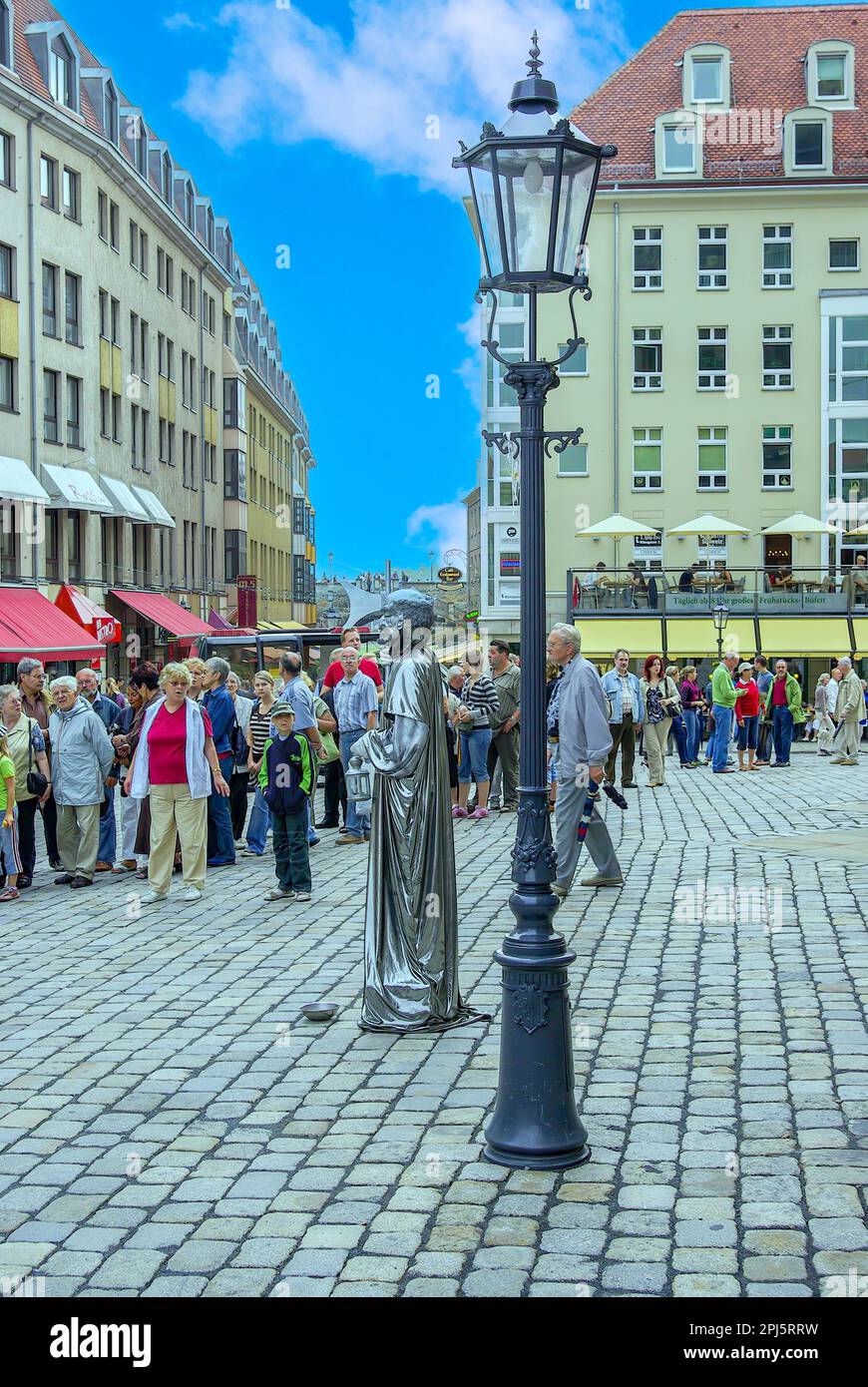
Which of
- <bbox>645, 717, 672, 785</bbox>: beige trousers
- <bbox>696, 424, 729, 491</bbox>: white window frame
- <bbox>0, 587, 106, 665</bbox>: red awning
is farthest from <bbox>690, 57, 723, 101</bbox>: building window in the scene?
<bbox>645, 717, 672, 785</bbox>: beige trousers

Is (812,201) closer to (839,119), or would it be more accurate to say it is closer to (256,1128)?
(839,119)

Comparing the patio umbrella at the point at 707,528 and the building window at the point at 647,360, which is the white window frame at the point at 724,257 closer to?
the building window at the point at 647,360

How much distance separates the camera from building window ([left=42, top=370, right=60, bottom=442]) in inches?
1510

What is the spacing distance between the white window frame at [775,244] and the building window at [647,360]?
12.6ft

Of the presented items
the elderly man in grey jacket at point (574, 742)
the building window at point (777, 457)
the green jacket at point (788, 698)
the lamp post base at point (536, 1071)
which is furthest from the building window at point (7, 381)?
the lamp post base at point (536, 1071)

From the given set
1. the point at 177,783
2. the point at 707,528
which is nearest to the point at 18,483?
the point at 707,528

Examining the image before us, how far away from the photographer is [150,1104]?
270 inches

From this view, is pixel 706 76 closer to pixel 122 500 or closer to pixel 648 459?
pixel 648 459

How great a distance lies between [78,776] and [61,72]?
31.9 metres

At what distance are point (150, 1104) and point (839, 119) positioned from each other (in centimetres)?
5207

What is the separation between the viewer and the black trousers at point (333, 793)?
A: 1667 cm

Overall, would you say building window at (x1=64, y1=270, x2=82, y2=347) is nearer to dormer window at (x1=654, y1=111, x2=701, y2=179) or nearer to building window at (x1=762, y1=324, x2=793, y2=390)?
dormer window at (x1=654, y1=111, x2=701, y2=179)

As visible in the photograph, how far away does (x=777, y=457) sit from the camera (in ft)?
170

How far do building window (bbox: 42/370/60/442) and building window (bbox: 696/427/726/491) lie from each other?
2209cm
